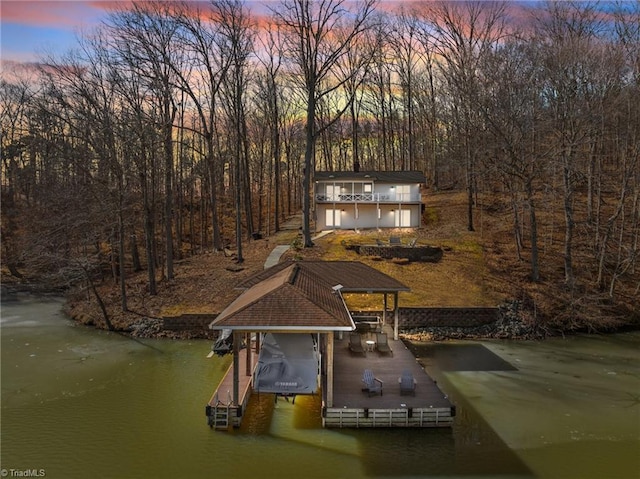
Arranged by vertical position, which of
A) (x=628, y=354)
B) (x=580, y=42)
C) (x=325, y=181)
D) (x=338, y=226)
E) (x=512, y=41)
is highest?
(x=512, y=41)

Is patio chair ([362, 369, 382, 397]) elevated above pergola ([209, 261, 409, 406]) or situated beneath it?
situated beneath

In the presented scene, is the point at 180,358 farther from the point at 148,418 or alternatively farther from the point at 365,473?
the point at 365,473

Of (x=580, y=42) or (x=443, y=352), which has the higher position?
(x=580, y=42)

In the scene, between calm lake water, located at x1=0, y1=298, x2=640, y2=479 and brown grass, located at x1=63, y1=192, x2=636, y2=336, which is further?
brown grass, located at x1=63, y1=192, x2=636, y2=336

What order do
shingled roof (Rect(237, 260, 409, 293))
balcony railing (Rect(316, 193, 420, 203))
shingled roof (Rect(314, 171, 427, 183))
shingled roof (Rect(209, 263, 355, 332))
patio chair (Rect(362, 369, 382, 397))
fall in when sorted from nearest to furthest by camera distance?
shingled roof (Rect(209, 263, 355, 332)), patio chair (Rect(362, 369, 382, 397)), shingled roof (Rect(237, 260, 409, 293)), balcony railing (Rect(316, 193, 420, 203)), shingled roof (Rect(314, 171, 427, 183))

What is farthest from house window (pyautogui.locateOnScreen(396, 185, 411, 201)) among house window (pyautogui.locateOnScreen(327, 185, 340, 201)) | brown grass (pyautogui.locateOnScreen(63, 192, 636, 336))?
house window (pyautogui.locateOnScreen(327, 185, 340, 201))

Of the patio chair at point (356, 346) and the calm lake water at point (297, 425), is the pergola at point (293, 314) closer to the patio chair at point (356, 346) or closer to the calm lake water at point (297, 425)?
the calm lake water at point (297, 425)

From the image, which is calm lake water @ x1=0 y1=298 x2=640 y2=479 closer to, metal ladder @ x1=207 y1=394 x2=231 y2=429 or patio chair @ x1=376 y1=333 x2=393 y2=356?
metal ladder @ x1=207 y1=394 x2=231 y2=429

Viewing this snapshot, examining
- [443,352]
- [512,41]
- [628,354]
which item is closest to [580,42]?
[512,41]
